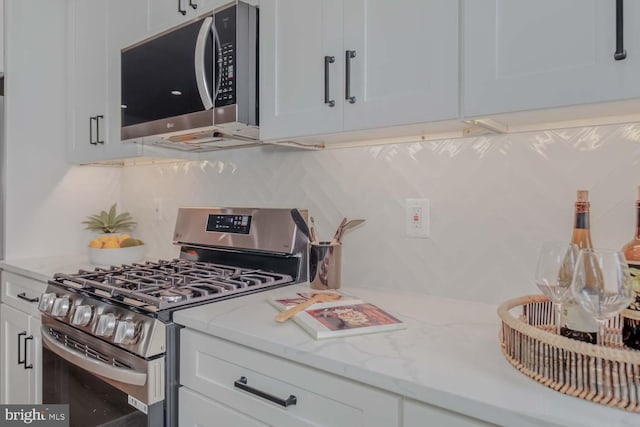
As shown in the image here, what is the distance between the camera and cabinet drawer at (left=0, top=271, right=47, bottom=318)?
179 cm

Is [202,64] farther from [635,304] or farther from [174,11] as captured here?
[635,304]

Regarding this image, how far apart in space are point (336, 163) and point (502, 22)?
785 millimetres

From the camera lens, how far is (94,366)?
1292mm

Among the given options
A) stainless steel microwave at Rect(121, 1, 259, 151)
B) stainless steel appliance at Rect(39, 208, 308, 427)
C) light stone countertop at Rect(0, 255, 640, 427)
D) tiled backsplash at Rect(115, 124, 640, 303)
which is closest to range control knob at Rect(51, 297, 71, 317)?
stainless steel appliance at Rect(39, 208, 308, 427)

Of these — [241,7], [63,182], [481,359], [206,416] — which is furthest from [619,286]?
[63,182]

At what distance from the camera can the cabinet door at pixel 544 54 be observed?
2.58 feet

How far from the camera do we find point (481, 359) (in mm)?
810

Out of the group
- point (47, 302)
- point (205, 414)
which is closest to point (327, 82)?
point (205, 414)

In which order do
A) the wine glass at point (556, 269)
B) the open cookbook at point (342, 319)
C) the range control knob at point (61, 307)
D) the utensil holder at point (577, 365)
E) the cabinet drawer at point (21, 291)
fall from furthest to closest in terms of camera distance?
1. the cabinet drawer at point (21, 291)
2. the range control knob at point (61, 307)
3. the open cookbook at point (342, 319)
4. the wine glass at point (556, 269)
5. the utensil holder at point (577, 365)

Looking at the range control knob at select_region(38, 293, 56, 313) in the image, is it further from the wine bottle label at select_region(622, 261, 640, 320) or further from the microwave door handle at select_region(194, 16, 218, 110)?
the wine bottle label at select_region(622, 261, 640, 320)

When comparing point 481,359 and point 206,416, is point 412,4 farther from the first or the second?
point 206,416

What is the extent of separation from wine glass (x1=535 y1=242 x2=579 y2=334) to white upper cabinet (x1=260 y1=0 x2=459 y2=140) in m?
0.38

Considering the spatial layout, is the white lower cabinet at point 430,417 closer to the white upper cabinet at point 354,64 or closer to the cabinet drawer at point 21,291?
the white upper cabinet at point 354,64
